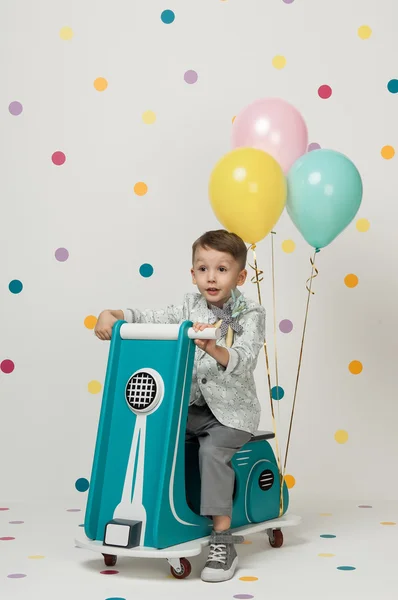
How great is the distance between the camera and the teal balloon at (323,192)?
6.30 feet

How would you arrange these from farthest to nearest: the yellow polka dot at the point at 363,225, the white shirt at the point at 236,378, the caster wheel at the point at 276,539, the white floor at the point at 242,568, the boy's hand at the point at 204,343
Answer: the yellow polka dot at the point at 363,225
the caster wheel at the point at 276,539
the white shirt at the point at 236,378
the boy's hand at the point at 204,343
the white floor at the point at 242,568

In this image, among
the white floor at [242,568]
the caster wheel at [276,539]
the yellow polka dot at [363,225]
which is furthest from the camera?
the yellow polka dot at [363,225]

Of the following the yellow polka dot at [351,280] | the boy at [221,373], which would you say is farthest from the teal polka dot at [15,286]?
the yellow polka dot at [351,280]

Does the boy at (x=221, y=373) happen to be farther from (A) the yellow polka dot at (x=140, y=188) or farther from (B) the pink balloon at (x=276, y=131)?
(A) the yellow polka dot at (x=140, y=188)

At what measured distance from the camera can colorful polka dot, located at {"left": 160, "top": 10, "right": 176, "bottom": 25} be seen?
8.56 ft

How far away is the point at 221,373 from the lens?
1.88 metres

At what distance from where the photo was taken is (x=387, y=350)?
2.58 meters

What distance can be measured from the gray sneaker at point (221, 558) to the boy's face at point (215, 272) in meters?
0.50

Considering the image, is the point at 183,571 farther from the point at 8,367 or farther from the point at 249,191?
the point at 8,367

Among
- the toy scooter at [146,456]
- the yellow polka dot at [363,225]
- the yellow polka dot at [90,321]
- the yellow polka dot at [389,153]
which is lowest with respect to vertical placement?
the toy scooter at [146,456]

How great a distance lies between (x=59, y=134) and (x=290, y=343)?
3.02 ft

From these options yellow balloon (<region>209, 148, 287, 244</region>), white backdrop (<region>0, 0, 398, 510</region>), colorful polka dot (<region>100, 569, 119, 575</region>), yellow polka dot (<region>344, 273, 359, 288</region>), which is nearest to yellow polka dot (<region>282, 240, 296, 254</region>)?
white backdrop (<region>0, 0, 398, 510</region>)

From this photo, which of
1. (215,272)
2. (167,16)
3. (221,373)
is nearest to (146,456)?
(221,373)

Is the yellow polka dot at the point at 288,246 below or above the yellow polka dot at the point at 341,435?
above
